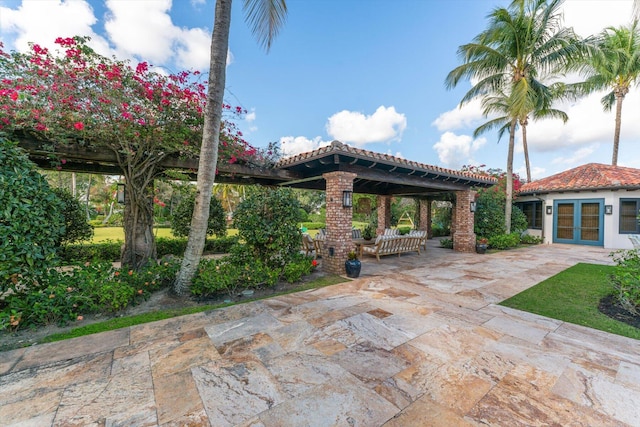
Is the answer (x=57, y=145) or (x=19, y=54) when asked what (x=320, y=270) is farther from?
(x=19, y=54)

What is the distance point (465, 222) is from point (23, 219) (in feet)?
40.3

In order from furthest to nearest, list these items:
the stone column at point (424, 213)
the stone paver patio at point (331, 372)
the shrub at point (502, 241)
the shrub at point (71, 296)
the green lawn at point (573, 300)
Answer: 1. the stone column at point (424, 213)
2. the shrub at point (502, 241)
3. the green lawn at point (573, 300)
4. the shrub at point (71, 296)
5. the stone paver patio at point (331, 372)

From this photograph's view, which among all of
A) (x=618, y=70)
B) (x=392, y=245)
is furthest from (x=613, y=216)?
(x=392, y=245)

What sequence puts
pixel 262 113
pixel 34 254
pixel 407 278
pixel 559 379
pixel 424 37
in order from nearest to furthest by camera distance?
pixel 559 379, pixel 34 254, pixel 407 278, pixel 262 113, pixel 424 37

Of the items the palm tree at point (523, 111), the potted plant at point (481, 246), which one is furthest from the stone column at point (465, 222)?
the palm tree at point (523, 111)

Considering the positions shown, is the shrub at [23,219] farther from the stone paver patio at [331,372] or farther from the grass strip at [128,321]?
the stone paver patio at [331,372]

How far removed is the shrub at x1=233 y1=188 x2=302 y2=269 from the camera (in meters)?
5.33

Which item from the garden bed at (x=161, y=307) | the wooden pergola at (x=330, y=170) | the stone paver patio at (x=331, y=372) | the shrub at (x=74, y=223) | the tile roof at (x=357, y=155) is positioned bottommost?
the garden bed at (x=161, y=307)

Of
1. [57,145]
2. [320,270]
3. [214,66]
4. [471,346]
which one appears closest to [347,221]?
[320,270]

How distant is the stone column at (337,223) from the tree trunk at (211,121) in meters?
3.02

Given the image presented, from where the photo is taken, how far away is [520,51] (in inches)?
392

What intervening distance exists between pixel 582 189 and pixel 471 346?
13.6 meters

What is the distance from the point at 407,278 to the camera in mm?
6141

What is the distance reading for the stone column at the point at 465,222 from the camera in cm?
1030
